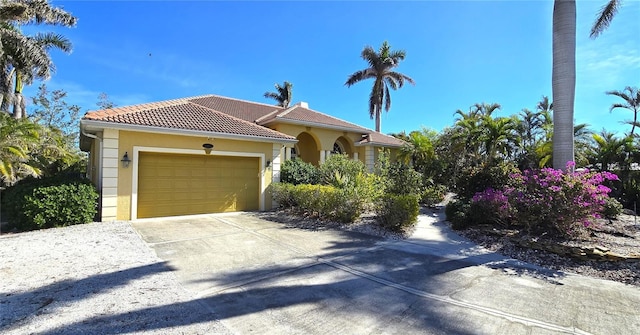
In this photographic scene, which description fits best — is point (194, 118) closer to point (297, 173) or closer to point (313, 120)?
point (297, 173)

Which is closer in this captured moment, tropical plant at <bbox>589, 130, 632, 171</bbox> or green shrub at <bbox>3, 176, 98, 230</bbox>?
green shrub at <bbox>3, 176, 98, 230</bbox>

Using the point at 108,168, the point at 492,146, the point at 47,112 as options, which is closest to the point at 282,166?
the point at 108,168

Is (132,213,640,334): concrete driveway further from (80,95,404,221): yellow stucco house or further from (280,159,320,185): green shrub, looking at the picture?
(280,159,320,185): green shrub

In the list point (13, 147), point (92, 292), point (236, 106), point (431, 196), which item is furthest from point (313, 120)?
point (92, 292)

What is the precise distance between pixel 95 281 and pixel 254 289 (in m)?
2.66

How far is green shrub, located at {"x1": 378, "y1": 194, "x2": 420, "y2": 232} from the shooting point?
8945mm

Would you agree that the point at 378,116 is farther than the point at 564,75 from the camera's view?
Yes

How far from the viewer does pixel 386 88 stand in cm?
3034

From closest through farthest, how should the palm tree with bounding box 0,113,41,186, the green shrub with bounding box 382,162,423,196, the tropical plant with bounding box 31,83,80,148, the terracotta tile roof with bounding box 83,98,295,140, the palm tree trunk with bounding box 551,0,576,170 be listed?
1. the palm tree trunk with bounding box 551,0,576,170
2. the palm tree with bounding box 0,113,41,186
3. the terracotta tile roof with bounding box 83,98,295,140
4. the green shrub with bounding box 382,162,423,196
5. the tropical plant with bounding box 31,83,80,148

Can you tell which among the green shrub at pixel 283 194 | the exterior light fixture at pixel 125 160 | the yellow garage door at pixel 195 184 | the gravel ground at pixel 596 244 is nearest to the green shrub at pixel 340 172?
the green shrub at pixel 283 194

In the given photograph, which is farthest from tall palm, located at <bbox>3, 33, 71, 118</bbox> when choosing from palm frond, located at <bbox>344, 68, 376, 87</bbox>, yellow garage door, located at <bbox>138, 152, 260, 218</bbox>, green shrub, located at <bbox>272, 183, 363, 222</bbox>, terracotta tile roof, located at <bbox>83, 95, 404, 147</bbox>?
palm frond, located at <bbox>344, 68, 376, 87</bbox>

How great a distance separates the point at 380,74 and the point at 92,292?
29.0m

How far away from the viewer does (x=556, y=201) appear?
23.3ft

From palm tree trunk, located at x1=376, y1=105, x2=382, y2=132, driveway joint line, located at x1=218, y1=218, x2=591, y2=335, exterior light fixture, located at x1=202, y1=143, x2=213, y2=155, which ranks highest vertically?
palm tree trunk, located at x1=376, y1=105, x2=382, y2=132
